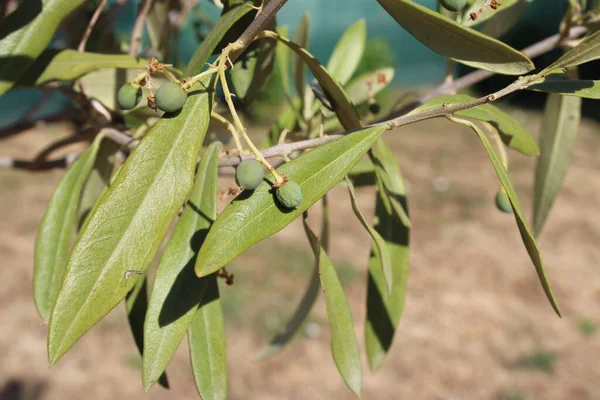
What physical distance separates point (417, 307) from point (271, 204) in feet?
10.8

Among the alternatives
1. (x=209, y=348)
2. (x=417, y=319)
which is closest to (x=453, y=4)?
(x=209, y=348)

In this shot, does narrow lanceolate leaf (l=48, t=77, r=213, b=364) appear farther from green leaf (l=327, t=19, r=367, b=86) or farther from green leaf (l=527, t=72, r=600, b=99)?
green leaf (l=327, t=19, r=367, b=86)

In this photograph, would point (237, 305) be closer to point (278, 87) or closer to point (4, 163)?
point (4, 163)

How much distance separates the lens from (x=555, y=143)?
1134 millimetres

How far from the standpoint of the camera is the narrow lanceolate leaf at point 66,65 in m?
0.88

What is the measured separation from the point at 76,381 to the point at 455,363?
1.85 metres

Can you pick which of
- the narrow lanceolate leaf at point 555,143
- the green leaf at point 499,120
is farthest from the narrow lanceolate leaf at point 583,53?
the narrow lanceolate leaf at point 555,143

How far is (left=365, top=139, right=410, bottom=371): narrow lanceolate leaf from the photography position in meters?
0.97

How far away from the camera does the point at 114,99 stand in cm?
105

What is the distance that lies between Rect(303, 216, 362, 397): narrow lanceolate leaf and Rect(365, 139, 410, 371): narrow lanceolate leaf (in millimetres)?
166

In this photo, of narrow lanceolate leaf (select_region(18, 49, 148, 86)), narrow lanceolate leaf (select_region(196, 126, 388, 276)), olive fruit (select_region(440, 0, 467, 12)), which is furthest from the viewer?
narrow lanceolate leaf (select_region(18, 49, 148, 86))

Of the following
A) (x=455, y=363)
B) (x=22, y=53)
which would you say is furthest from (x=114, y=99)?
(x=455, y=363)

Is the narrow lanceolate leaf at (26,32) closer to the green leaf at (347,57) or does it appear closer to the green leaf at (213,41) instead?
the green leaf at (213,41)

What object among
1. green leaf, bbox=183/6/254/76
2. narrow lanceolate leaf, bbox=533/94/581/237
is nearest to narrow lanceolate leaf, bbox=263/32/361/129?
green leaf, bbox=183/6/254/76
